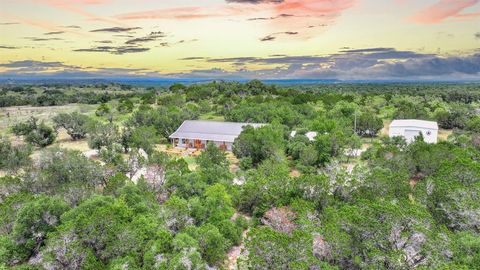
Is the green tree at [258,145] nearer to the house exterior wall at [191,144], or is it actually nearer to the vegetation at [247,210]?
the vegetation at [247,210]

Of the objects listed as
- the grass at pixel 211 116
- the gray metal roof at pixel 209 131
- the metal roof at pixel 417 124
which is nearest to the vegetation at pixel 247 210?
the metal roof at pixel 417 124

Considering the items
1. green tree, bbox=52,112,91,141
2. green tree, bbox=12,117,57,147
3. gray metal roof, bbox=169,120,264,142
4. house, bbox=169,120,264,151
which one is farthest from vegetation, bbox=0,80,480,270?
green tree, bbox=52,112,91,141

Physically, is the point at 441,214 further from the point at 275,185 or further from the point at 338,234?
the point at 275,185

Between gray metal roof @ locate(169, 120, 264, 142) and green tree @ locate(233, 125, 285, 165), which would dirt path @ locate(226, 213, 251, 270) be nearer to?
green tree @ locate(233, 125, 285, 165)

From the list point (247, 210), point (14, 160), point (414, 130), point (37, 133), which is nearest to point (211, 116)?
point (37, 133)

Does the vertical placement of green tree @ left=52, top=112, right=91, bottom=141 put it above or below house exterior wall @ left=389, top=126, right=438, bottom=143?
above
